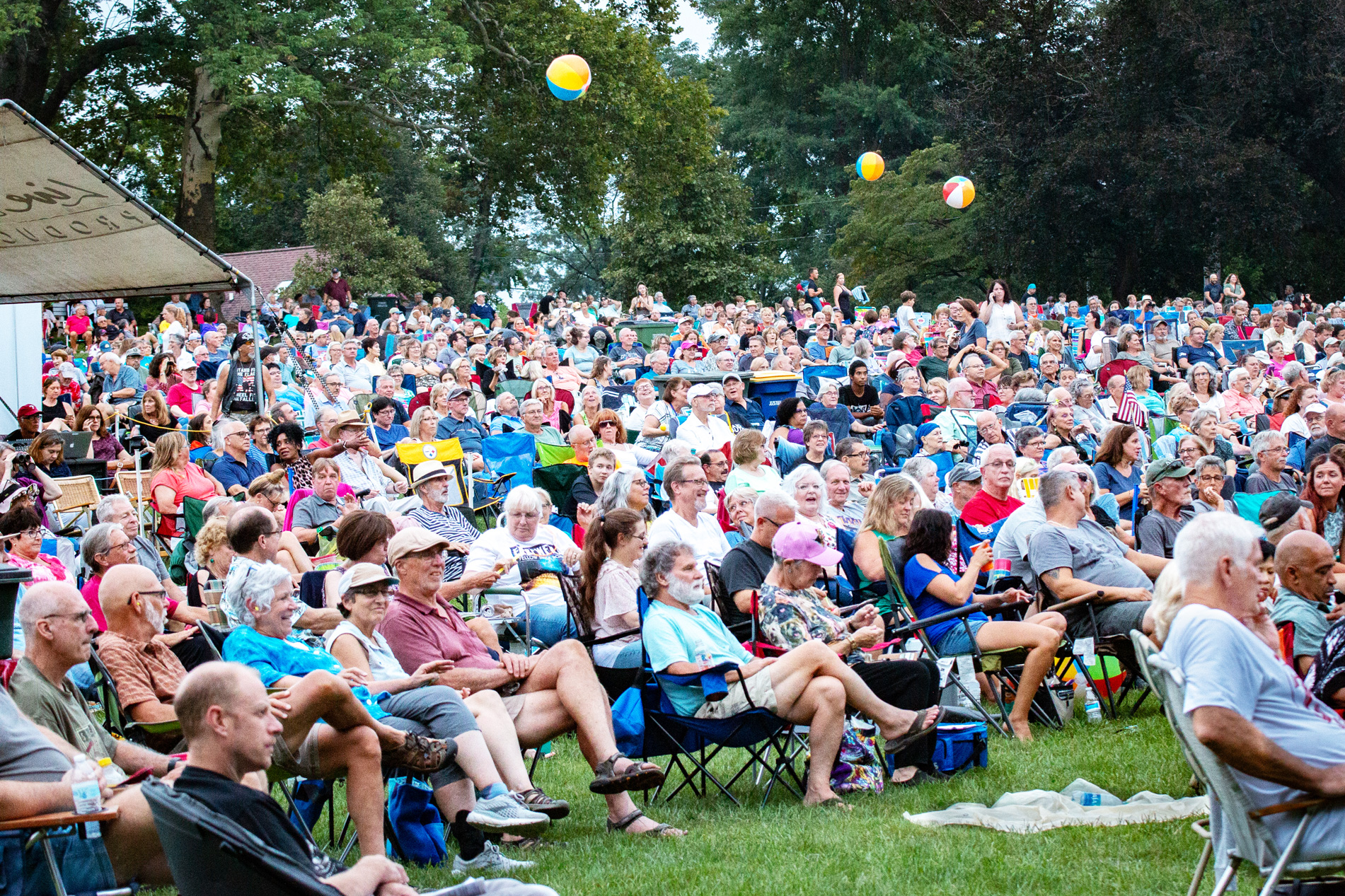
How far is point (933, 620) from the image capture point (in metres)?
5.80

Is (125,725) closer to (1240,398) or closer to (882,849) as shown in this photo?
(882,849)

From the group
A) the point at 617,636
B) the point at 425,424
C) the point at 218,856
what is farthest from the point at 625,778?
the point at 425,424

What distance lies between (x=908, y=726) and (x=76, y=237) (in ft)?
21.3

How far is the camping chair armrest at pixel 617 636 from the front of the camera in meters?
5.51

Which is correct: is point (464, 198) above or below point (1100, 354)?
above

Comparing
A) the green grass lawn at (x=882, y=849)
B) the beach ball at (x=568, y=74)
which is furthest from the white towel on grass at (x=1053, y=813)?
the beach ball at (x=568, y=74)

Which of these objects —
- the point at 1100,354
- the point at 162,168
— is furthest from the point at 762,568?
the point at 162,168

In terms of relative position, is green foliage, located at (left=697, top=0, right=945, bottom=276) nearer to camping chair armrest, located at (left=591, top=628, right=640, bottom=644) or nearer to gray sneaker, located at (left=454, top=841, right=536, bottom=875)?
camping chair armrest, located at (left=591, top=628, right=640, bottom=644)

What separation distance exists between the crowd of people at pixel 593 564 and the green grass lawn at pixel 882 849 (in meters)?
0.20

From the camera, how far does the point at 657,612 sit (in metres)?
5.26

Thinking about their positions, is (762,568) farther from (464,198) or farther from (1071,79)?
(464,198)

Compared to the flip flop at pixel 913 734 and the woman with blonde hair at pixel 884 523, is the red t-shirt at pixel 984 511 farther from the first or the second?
the flip flop at pixel 913 734

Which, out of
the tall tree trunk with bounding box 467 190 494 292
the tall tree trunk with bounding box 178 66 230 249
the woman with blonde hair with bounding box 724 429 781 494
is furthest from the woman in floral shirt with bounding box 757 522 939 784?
the tall tree trunk with bounding box 467 190 494 292

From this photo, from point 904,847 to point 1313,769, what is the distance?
5.11ft
